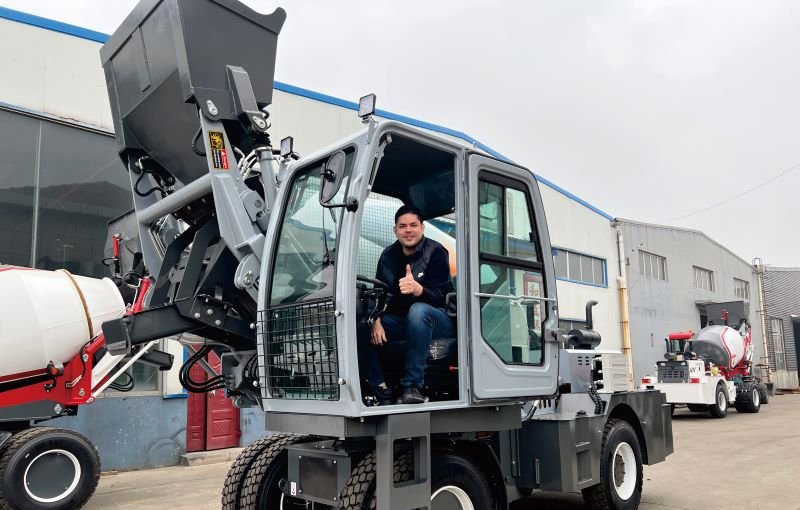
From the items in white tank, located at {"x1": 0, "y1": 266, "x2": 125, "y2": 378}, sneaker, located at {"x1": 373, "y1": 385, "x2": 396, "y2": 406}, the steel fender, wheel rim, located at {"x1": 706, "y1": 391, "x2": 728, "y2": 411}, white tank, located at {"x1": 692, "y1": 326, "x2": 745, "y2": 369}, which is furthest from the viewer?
white tank, located at {"x1": 692, "y1": 326, "x2": 745, "y2": 369}

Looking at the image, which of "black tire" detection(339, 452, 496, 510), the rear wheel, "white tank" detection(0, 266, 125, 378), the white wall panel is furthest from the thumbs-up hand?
the white wall panel

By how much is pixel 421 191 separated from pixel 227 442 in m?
8.32

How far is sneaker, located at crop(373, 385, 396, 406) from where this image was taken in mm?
4339

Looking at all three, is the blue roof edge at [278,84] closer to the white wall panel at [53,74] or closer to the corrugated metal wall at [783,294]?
the white wall panel at [53,74]

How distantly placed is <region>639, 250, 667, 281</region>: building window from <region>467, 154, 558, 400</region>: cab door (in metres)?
23.1

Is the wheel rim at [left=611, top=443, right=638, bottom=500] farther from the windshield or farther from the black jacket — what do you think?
the windshield

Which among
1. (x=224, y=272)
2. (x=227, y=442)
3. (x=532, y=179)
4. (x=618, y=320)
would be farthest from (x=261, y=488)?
(x=618, y=320)

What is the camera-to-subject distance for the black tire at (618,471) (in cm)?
625

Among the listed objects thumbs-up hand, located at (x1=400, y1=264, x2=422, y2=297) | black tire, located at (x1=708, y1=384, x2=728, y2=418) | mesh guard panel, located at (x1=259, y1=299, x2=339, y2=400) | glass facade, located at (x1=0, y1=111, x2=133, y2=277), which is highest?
glass facade, located at (x1=0, y1=111, x2=133, y2=277)

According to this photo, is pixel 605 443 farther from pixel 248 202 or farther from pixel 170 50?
pixel 170 50

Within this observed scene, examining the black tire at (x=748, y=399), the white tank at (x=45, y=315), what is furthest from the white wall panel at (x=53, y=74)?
the black tire at (x=748, y=399)

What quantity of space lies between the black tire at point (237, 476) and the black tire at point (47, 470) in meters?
2.75

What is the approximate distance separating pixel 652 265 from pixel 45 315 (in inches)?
989

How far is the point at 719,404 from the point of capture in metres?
18.0
